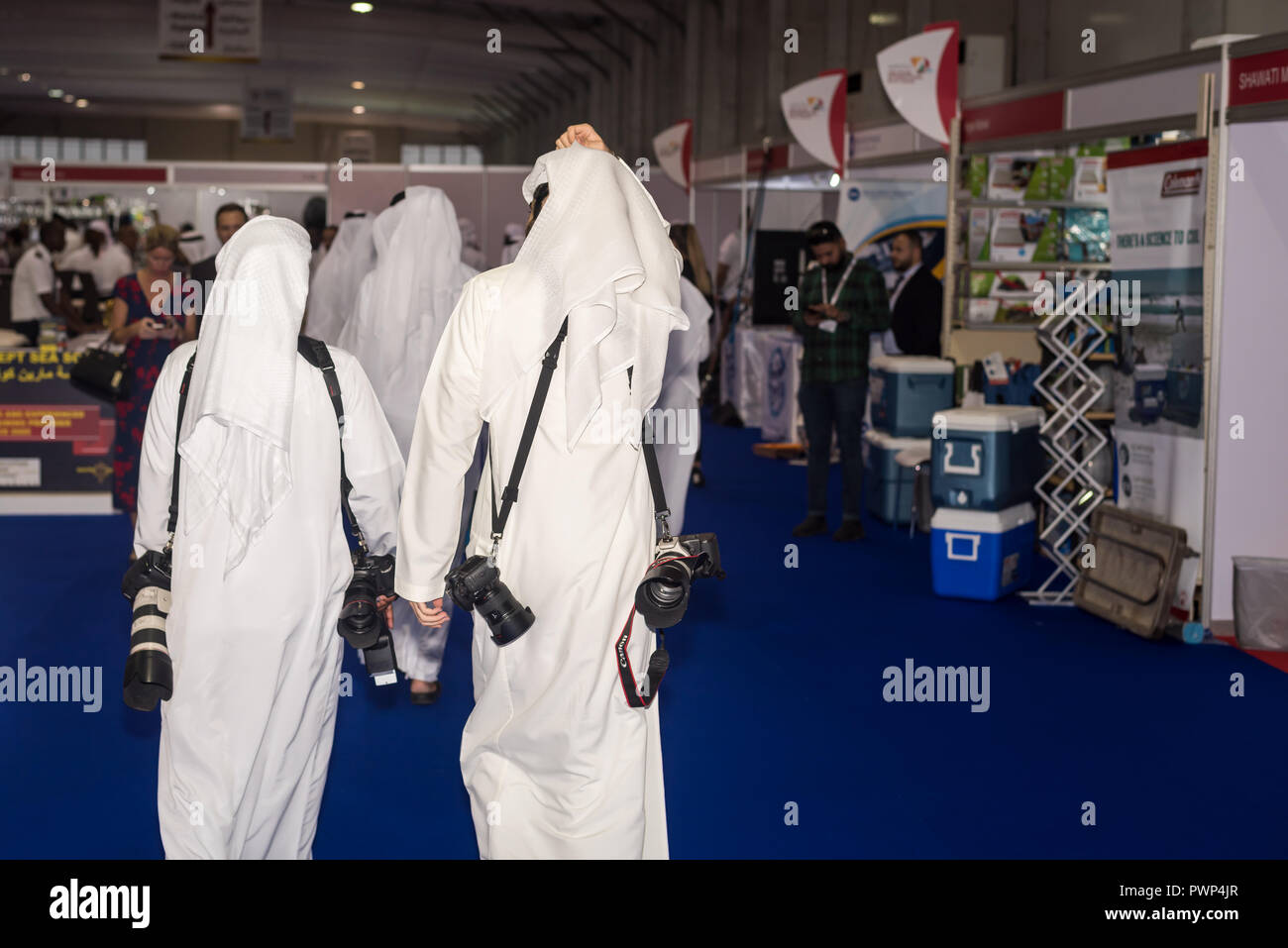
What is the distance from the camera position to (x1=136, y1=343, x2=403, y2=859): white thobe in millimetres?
2418

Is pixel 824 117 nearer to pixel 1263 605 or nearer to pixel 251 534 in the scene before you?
pixel 1263 605

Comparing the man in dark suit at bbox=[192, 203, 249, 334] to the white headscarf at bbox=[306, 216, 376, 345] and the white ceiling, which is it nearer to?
the white headscarf at bbox=[306, 216, 376, 345]

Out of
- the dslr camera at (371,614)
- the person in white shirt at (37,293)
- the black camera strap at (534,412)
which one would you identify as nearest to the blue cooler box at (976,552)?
the dslr camera at (371,614)

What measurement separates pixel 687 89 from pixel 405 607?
13.3 meters

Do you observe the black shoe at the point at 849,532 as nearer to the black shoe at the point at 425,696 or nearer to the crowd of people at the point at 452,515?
the black shoe at the point at 425,696

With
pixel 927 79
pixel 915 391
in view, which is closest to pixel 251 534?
pixel 915 391

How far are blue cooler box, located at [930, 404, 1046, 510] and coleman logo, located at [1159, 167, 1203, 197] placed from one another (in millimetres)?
1170

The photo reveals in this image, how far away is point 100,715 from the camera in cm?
418

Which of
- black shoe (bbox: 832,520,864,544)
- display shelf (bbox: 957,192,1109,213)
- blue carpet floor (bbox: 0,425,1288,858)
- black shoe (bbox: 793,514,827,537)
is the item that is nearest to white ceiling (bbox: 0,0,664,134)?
display shelf (bbox: 957,192,1109,213)

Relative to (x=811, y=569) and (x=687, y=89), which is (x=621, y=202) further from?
(x=687, y=89)

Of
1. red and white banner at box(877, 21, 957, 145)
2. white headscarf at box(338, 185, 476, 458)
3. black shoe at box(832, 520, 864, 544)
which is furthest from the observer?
red and white banner at box(877, 21, 957, 145)

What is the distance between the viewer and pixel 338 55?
857 inches

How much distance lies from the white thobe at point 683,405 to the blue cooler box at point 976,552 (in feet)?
4.52

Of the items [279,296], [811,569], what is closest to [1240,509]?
[811,569]
